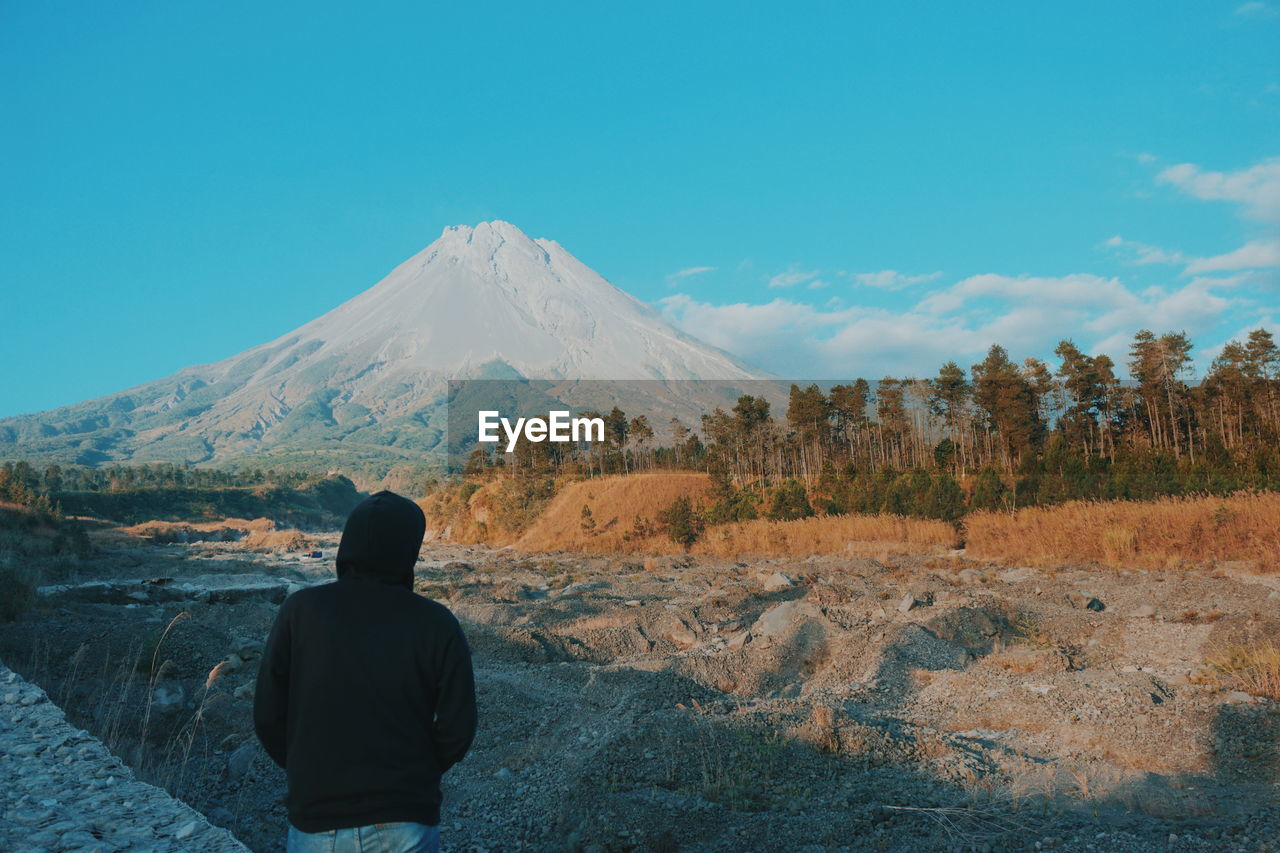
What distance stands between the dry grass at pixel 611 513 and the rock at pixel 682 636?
17.1 m

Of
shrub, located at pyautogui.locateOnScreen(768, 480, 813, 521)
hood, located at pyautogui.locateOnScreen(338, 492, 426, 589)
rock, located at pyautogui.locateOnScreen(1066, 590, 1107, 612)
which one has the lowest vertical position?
rock, located at pyautogui.locateOnScreen(1066, 590, 1107, 612)

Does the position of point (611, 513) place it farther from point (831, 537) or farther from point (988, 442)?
point (988, 442)

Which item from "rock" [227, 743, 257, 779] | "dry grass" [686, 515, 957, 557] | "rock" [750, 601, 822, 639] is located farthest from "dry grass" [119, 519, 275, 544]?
"rock" [227, 743, 257, 779]

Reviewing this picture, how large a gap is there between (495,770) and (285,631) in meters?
3.97

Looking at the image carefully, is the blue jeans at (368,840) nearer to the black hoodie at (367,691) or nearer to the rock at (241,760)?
A: the black hoodie at (367,691)

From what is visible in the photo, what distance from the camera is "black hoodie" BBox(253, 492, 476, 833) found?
2.16m

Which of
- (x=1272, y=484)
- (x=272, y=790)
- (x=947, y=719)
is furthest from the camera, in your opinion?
(x=1272, y=484)

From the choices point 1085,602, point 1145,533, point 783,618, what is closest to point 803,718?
point 783,618

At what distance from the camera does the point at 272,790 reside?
5438mm

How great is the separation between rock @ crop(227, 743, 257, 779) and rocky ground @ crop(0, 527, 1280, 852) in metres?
0.02

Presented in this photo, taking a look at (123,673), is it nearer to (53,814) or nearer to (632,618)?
(53,814)

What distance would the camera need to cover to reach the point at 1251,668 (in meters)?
7.11

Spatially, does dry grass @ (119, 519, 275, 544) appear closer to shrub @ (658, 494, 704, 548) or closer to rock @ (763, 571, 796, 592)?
shrub @ (658, 494, 704, 548)

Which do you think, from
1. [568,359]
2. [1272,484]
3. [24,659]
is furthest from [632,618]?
[568,359]
